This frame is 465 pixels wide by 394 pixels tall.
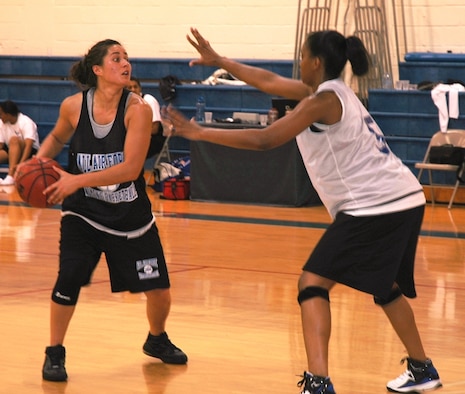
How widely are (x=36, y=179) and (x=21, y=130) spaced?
9669 millimetres

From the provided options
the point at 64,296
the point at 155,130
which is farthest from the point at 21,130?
the point at 64,296

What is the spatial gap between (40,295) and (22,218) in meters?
4.21

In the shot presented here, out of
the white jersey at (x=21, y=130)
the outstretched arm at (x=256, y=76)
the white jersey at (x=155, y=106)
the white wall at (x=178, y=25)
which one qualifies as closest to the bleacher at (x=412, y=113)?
the white wall at (x=178, y=25)

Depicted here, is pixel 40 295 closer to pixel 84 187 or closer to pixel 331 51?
pixel 84 187

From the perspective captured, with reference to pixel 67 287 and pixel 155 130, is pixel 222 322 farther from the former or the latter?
pixel 155 130

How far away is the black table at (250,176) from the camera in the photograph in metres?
11.8

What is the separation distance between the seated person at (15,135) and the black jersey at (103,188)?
9360 millimetres

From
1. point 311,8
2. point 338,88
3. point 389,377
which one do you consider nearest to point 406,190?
point 338,88

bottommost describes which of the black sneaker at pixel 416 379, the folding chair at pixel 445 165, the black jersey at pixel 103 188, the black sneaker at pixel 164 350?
the black sneaker at pixel 416 379

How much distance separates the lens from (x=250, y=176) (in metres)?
12.0

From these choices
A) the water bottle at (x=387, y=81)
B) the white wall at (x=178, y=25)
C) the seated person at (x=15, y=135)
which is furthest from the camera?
the seated person at (x=15, y=135)

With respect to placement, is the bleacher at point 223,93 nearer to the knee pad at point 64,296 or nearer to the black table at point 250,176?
the black table at point 250,176

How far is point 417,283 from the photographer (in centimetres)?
736

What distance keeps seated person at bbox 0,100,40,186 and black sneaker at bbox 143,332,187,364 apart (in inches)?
365
